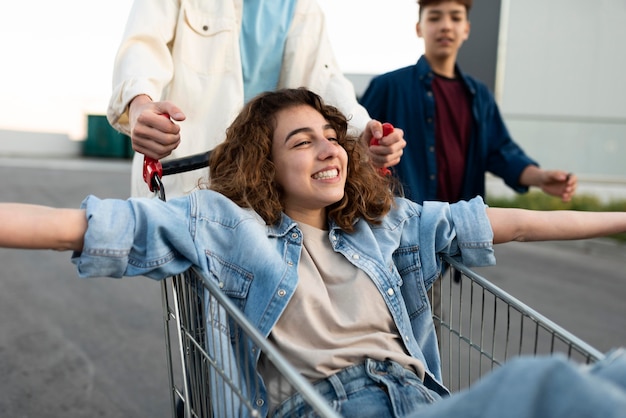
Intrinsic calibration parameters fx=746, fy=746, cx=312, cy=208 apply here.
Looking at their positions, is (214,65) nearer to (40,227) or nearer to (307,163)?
(307,163)

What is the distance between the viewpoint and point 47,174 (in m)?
13.3

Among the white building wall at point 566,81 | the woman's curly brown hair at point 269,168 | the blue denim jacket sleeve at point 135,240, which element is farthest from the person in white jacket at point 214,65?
the white building wall at point 566,81

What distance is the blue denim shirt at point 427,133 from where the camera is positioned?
3.90m

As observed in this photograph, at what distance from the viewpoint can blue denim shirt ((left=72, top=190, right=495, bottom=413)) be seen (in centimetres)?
185

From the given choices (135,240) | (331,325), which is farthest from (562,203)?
(135,240)

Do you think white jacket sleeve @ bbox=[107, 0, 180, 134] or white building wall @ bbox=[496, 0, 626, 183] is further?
white building wall @ bbox=[496, 0, 626, 183]

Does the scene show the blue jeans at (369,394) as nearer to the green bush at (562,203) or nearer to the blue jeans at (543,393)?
the blue jeans at (543,393)

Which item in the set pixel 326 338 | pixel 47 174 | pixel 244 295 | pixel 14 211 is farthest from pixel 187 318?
pixel 47 174

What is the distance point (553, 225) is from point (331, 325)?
0.76 metres

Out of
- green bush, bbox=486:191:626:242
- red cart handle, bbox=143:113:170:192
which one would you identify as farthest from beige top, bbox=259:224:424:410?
green bush, bbox=486:191:626:242

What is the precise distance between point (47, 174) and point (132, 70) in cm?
1159

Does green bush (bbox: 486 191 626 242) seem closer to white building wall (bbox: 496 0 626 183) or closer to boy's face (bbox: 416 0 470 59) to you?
white building wall (bbox: 496 0 626 183)

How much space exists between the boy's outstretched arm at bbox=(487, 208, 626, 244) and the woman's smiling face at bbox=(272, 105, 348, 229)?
513mm

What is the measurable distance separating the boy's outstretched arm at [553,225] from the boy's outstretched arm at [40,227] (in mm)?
1221
